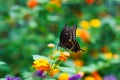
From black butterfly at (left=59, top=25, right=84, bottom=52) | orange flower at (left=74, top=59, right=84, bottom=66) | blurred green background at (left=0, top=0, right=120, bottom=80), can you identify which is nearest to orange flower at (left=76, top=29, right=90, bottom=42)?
blurred green background at (left=0, top=0, right=120, bottom=80)

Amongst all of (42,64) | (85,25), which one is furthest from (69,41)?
(85,25)

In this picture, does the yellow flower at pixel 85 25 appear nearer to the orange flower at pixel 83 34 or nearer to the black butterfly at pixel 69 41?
the orange flower at pixel 83 34

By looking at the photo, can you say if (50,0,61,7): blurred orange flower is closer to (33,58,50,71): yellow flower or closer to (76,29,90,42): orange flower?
(76,29,90,42): orange flower

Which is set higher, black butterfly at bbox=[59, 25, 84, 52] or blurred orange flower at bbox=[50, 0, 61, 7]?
blurred orange flower at bbox=[50, 0, 61, 7]

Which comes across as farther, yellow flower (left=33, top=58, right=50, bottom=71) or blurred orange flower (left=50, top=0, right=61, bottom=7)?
blurred orange flower (left=50, top=0, right=61, bottom=7)

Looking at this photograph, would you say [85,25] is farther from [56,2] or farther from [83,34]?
[56,2]

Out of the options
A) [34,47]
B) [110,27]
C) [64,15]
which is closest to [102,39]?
[110,27]

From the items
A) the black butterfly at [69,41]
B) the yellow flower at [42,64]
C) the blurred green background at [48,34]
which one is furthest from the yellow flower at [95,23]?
the yellow flower at [42,64]

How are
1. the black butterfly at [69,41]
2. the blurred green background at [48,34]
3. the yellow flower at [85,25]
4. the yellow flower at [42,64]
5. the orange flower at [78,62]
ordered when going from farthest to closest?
1. the yellow flower at [85,25]
2. the orange flower at [78,62]
3. the blurred green background at [48,34]
4. the black butterfly at [69,41]
5. the yellow flower at [42,64]
